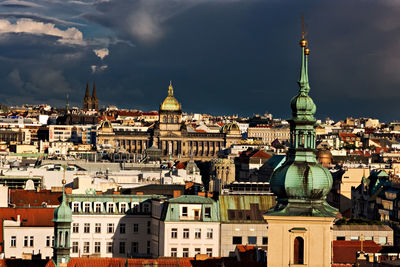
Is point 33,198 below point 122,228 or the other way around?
the other way around

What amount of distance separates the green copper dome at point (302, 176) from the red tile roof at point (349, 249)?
51.4ft

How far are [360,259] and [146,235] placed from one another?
1952 centimetres

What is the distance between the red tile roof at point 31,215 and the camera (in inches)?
2736

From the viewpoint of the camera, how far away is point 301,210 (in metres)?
40.4

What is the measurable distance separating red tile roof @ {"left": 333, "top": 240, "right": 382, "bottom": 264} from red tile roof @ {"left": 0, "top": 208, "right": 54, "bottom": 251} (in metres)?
16.0

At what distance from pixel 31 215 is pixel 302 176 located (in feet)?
106

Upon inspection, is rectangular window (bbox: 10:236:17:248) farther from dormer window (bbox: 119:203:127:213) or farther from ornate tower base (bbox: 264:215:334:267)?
ornate tower base (bbox: 264:215:334:267)

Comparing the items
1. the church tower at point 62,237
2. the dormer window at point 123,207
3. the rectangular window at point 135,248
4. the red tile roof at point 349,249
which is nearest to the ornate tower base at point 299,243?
the church tower at point 62,237

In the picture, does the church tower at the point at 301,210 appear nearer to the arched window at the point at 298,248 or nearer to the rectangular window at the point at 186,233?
the arched window at the point at 298,248

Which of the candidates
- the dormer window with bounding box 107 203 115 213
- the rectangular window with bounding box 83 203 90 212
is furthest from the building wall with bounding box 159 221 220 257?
the rectangular window with bounding box 83 203 90 212

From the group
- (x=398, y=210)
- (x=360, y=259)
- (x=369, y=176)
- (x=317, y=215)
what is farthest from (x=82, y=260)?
(x=369, y=176)

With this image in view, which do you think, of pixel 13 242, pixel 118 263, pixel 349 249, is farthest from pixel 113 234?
pixel 118 263

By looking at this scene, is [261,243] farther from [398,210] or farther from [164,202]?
[398,210]

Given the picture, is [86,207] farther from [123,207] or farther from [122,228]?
[122,228]
